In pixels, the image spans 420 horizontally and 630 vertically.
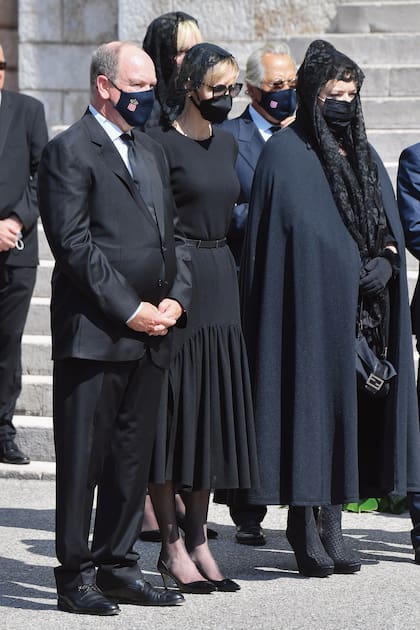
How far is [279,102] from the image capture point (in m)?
7.60

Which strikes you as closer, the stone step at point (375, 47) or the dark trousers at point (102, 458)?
the dark trousers at point (102, 458)

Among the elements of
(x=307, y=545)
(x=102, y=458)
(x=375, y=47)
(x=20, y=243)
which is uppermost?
(x=375, y=47)

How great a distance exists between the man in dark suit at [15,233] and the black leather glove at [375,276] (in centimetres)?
273

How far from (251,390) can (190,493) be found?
0.47 meters

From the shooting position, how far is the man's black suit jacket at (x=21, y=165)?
8.69 meters

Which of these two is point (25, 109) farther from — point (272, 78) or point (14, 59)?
point (14, 59)

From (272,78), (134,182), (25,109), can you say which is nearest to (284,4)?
(25,109)

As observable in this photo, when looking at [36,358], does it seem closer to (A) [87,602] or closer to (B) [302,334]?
(B) [302,334]

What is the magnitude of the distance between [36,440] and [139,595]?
2.92m

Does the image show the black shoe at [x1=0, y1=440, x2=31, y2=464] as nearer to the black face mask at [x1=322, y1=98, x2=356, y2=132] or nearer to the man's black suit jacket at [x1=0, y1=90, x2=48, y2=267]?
the man's black suit jacket at [x1=0, y1=90, x2=48, y2=267]

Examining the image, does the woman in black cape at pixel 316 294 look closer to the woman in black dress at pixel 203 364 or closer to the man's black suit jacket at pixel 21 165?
the woman in black dress at pixel 203 364

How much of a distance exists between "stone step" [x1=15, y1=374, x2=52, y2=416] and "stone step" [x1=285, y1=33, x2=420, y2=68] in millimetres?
3314

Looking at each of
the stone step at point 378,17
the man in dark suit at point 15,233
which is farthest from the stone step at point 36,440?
the stone step at point 378,17

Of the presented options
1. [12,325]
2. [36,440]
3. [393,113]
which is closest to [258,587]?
[36,440]
